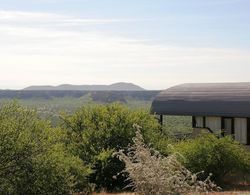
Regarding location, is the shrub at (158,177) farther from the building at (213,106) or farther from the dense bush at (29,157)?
the building at (213,106)

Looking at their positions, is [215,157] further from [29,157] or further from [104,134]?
[29,157]

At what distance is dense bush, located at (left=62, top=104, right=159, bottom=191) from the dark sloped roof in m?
4.60

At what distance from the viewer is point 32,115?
67.4ft

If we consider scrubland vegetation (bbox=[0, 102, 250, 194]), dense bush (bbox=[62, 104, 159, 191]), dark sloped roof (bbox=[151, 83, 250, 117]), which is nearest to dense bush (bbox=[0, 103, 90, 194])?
scrubland vegetation (bbox=[0, 102, 250, 194])

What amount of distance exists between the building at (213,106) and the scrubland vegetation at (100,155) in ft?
10.5

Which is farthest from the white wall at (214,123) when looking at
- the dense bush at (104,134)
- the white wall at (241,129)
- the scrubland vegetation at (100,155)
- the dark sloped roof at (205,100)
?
the dense bush at (104,134)

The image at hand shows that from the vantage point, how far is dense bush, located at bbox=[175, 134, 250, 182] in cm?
2555

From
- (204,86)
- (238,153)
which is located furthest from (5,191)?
(204,86)

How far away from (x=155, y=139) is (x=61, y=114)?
550 cm

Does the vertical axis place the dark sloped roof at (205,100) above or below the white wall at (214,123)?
above

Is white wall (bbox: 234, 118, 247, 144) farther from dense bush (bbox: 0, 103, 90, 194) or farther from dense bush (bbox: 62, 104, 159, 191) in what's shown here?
dense bush (bbox: 0, 103, 90, 194)

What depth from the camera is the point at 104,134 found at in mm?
27172

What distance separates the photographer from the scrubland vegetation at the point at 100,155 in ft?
41.0

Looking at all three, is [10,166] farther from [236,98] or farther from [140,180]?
[236,98]
